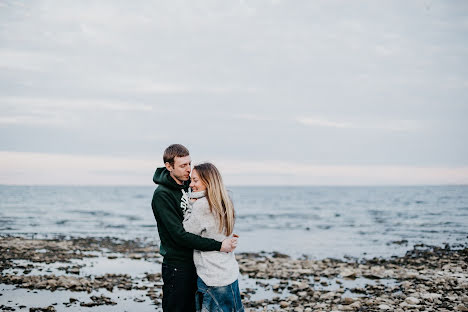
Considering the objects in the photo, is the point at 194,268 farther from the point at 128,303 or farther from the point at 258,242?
the point at 258,242

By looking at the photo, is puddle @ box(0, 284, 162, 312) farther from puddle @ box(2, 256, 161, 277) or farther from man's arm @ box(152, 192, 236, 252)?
man's arm @ box(152, 192, 236, 252)

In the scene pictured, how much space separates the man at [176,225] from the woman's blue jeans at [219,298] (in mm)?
247

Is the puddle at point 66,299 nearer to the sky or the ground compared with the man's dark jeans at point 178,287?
nearer to the ground

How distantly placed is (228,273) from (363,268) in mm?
10785

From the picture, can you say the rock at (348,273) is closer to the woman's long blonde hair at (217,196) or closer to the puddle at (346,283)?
the puddle at (346,283)

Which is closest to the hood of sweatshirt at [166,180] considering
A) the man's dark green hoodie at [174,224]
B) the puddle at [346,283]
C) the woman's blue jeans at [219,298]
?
the man's dark green hoodie at [174,224]

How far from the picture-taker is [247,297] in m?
10.5

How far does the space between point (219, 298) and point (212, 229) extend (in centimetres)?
78

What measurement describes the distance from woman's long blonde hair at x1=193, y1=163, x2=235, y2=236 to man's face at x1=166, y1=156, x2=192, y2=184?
276 millimetres

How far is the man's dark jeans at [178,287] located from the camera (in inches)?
199

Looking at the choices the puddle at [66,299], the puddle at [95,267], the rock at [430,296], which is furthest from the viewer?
the puddle at [95,267]

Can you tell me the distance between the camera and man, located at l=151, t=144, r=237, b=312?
4.96m

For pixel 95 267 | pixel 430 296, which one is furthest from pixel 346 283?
pixel 95 267

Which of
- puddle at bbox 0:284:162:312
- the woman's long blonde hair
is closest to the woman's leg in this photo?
the woman's long blonde hair
